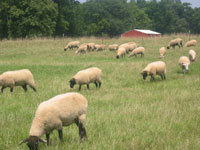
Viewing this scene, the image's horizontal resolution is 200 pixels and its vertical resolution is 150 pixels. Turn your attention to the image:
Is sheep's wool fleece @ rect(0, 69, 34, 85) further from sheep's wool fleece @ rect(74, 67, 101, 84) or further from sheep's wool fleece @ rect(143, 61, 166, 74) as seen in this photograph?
sheep's wool fleece @ rect(143, 61, 166, 74)

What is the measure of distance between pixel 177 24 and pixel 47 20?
6288cm

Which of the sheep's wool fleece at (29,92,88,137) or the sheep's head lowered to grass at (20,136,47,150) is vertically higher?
the sheep's wool fleece at (29,92,88,137)

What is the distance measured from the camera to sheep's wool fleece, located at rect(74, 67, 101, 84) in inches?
448

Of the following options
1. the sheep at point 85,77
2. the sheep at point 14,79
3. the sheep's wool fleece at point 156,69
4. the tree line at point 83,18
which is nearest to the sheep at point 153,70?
the sheep's wool fleece at point 156,69

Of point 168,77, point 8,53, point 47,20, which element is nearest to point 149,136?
point 168,77

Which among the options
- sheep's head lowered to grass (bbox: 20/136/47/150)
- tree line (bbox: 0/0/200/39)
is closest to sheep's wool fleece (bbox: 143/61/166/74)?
sheep's head lowered to grass (bbox: 20/136/47/150)

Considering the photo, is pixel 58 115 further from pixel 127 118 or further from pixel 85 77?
pixel 85 77

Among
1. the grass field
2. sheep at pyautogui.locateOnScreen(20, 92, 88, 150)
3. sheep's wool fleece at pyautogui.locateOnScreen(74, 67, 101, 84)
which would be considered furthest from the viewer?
sheep's wool fleece at pyautogui.locateOnScreen(74, 67, 101, 84)

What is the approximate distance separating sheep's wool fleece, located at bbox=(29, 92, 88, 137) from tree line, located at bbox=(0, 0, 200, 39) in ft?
146

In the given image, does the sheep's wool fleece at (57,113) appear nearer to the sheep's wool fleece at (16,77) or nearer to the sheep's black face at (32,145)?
the sheep's black face at (32,145)

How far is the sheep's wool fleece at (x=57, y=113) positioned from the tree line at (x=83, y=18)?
146 ft

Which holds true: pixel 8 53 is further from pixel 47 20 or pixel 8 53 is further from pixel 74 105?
pixel 74 105

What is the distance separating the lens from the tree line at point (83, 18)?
4944 cm

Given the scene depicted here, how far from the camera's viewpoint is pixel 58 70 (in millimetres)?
17344
